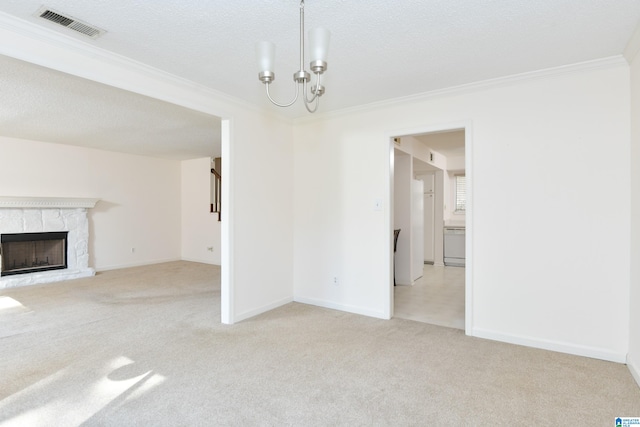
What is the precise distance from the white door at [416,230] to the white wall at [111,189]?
18.4 feet

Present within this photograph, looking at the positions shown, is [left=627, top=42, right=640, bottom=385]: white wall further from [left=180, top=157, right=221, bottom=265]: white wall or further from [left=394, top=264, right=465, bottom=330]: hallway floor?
[left=180, top=157, right=221, bottom=265]: white wall

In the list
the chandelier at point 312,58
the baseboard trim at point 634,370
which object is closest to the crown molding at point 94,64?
the chandelier at point 312,58

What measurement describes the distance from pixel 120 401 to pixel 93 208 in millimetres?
5851

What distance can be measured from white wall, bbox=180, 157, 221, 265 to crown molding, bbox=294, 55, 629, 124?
451 centimetres

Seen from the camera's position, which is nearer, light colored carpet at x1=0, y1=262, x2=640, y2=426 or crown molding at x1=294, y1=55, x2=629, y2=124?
light colored carpet at x1=0, y1=262, x2=640, y2=426

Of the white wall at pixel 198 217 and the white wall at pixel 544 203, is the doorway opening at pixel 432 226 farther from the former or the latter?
the white wall at pixel 198 217

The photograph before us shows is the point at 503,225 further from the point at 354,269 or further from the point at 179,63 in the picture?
the point at 179,63

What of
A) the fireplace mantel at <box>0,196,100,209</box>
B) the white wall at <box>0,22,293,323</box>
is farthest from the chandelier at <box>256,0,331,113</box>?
the fireplace mantel at <box>0,196,100,209</box>

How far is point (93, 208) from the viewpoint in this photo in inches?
270

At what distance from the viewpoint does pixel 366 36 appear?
7.77 feet

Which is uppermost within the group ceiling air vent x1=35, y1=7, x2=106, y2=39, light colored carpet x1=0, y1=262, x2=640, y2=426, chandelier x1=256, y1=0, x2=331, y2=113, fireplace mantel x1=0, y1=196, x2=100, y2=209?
A: ceiling air vent x1=35, y1=7, x2=106, y2=39

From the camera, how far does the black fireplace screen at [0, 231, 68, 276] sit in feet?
19.1

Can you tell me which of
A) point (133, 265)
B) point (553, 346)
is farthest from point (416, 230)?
point (133, 265)

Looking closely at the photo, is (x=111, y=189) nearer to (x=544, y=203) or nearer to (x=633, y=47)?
(x=544, y=203)
